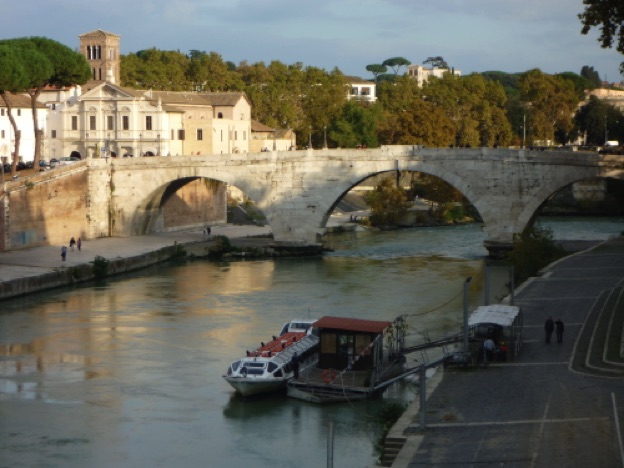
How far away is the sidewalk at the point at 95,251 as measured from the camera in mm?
36969

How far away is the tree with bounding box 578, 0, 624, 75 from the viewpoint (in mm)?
24623

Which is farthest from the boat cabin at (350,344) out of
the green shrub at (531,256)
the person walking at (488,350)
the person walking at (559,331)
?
the green shrub at (531,256)

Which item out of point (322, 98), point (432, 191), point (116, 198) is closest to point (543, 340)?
point (116, 198)

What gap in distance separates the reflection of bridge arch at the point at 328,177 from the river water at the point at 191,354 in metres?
2.07

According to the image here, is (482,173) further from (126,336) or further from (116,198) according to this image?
(126,336)

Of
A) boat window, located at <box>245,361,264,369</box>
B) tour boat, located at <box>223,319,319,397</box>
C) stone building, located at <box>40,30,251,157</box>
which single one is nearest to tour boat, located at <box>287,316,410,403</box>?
tour boat, located at <box>223,319,319,397</box>

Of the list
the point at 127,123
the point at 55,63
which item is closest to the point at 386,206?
the point at 127,123

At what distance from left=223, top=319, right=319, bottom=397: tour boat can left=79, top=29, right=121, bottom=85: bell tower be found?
4528 centimetres

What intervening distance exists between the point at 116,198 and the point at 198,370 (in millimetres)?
23954

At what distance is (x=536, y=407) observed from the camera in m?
19.0

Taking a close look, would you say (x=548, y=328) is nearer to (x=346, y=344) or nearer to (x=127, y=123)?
(x=346, y=344)

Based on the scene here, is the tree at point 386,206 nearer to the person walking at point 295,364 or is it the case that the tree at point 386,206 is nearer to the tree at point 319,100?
the tree at point 319,100

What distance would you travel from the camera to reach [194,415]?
21.8 m

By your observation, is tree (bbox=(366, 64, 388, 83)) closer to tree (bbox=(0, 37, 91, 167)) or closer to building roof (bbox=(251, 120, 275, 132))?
building roof (bbox=(251, 120, 275, 132))
